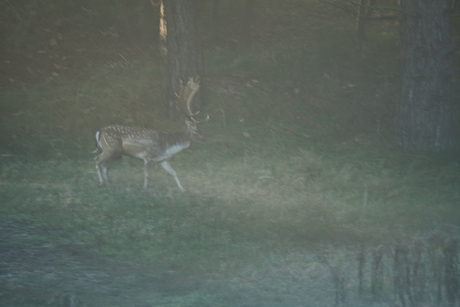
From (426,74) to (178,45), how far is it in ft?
18.8

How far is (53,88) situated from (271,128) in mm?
6072

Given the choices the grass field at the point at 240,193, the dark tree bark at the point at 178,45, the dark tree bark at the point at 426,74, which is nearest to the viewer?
the grass field at the point at 240,193

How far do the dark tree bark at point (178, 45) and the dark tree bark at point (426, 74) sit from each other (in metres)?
4.90

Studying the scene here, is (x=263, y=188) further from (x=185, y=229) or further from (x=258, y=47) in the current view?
(x=258, y=47)

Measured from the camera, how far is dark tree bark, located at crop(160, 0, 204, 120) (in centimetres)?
1220

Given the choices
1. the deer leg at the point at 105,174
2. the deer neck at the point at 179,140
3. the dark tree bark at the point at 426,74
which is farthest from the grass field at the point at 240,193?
the deer neck at the point at 179,140

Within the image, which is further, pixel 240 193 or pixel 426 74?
pixel 426 74

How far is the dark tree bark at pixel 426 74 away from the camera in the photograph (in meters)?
9.99

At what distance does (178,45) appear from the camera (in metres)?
12.2

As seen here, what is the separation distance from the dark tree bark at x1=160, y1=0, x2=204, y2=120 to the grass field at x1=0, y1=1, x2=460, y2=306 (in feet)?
2.71

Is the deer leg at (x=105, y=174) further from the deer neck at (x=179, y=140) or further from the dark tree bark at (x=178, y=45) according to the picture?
the dark tree bark at (x=178, y=45)

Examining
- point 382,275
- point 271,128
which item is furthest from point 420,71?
point 382,275

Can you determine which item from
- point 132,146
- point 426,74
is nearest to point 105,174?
point 132,146

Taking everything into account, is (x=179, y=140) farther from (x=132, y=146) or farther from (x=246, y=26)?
(x=246, y=26)
